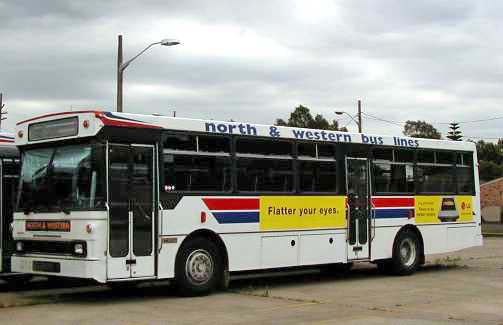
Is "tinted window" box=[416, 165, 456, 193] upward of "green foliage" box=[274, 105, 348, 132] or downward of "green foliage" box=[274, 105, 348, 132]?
downward

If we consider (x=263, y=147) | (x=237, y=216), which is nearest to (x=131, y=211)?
(x=237, y=216)

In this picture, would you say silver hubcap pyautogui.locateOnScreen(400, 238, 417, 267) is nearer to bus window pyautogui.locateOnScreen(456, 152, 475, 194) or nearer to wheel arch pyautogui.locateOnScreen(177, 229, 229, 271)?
bus window pyautogui.locateOnScreen(456, 152, 475, 194)

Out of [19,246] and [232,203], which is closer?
[19,246]

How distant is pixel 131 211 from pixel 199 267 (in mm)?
1697

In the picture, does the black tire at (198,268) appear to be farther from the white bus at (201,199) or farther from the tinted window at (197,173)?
the tinted window at (197,173)

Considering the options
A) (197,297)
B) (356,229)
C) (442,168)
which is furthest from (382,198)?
(197,297)

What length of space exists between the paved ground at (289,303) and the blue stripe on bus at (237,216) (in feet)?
4.09

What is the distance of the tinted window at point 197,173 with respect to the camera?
1217cm

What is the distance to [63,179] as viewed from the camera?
38.0 ft

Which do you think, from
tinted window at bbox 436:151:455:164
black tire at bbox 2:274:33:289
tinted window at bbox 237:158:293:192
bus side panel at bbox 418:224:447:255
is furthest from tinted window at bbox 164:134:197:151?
tinted window at bbox 436:151:455:164

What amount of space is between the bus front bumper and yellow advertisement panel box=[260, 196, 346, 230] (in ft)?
11.7

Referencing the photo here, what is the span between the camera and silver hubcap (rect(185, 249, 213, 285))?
12344mm

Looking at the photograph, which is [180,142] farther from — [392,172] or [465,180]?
[465,180]

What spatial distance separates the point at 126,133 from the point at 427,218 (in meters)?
8.25
